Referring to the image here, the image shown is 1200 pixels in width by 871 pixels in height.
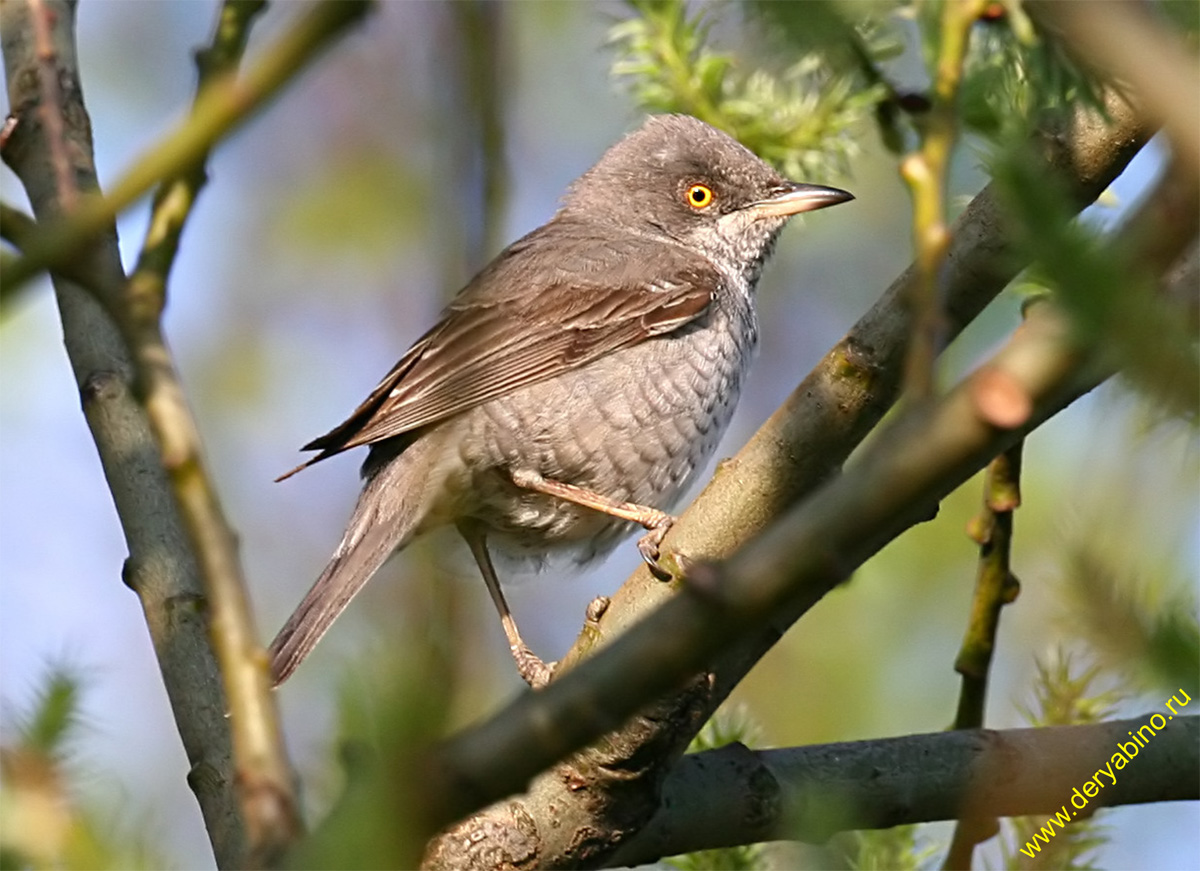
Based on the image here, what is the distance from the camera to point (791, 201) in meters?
5.71

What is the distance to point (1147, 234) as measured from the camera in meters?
1.13

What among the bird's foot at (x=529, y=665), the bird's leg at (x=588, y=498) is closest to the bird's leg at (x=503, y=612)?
the bird's foot at (x=529, y=665)

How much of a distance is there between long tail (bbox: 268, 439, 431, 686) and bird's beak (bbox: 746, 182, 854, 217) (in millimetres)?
1837

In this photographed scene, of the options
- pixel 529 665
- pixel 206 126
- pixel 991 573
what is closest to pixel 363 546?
pixel 529 665

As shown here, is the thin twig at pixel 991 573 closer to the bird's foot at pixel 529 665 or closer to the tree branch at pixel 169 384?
the bird's foot at pixel 529 665

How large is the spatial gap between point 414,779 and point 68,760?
0.91 metres

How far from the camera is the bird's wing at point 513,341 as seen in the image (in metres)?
4.72

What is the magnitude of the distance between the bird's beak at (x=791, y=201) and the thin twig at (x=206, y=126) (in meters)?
4.12

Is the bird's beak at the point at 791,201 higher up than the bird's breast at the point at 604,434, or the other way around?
the bird's beak at the point at 791,201

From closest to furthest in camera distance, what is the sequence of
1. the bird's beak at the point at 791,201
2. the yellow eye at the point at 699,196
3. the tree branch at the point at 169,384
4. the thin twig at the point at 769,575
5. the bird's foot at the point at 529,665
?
1. the thin twig at the point at 769,575
2. the tree branch at the point at 169,384
3. the bird's foot at the point at 529,665
4. the bird's beak at the point at 791,201
5. the yellow eye at the point at 699,196

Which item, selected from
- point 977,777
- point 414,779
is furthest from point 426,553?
point 977,777

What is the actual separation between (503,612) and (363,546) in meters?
0.71

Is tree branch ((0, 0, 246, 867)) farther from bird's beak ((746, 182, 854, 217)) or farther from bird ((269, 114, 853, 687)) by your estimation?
bird's beak ((746, 182, 854, 217))

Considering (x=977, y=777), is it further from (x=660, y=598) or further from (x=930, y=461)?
(x=930, y=461)
